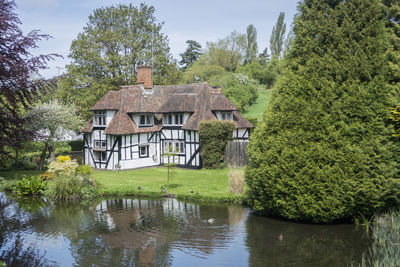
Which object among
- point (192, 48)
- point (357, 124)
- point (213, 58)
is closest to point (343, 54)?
point (357, 124)

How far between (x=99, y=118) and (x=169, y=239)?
19457mm

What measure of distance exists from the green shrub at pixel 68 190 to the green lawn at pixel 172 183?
3.41ft

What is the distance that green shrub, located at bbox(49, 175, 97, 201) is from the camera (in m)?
19.1

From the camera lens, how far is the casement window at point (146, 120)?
2984 cm

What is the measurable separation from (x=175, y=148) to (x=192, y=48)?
58.7 meters

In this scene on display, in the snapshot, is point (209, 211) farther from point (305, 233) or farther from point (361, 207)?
point (361, 207)

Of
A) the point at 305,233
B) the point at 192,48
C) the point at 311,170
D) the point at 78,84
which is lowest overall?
the point at 305,233

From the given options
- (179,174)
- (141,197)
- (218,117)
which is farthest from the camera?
(218,117)

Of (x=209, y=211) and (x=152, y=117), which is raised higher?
(x=152, y=117)

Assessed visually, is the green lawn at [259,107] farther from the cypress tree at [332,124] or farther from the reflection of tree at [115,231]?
the cypress tree at [332,124]

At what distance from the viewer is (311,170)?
12.6 metres

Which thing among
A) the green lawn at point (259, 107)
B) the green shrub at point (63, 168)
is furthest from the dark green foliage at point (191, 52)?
the green shrub at point (63, 168)

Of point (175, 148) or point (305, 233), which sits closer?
point (305, 233)

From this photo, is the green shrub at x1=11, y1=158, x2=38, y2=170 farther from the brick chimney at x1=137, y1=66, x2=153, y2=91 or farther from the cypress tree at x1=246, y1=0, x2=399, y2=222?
the cypress tree at x1=246, y1=0, x2=399, y2=222
